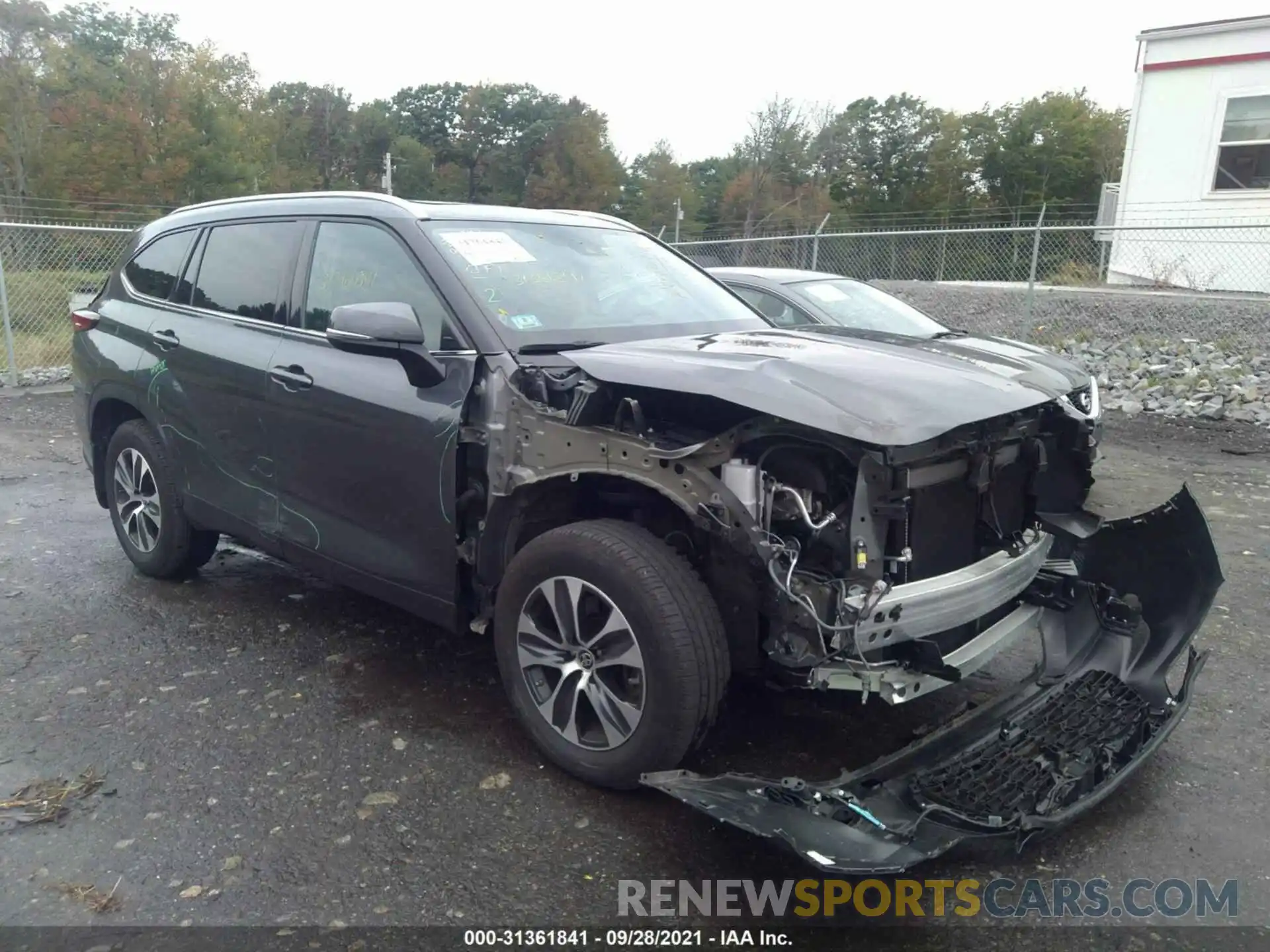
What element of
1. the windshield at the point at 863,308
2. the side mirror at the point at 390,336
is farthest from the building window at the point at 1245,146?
the side mirror at the point at 390,336

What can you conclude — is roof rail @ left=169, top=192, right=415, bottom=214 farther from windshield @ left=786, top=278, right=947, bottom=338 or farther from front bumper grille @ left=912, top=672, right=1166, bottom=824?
windshield @ left=786, top=278, right=947, bottom=338

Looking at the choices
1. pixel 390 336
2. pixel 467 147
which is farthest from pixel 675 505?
pixel 467 147

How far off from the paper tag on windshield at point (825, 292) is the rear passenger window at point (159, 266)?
14.8ft

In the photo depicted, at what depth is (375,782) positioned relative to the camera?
10.4 feet

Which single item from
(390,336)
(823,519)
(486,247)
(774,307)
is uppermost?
(486,247)

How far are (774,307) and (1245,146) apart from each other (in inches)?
518

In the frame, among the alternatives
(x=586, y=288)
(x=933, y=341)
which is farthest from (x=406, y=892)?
(x=933, y=341)

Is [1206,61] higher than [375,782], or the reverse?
[1206,61]

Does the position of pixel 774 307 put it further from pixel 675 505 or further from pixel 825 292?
pixel 675 505

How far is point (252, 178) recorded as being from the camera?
134 ft

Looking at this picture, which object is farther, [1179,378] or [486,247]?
[1179,378]

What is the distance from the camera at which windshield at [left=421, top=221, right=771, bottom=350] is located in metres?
3.50

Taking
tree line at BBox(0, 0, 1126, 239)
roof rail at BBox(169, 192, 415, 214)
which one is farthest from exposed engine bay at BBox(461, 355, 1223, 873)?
tree line at BBox(0, 0, 1126, 239)

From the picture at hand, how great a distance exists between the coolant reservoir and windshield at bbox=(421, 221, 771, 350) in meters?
0.99
